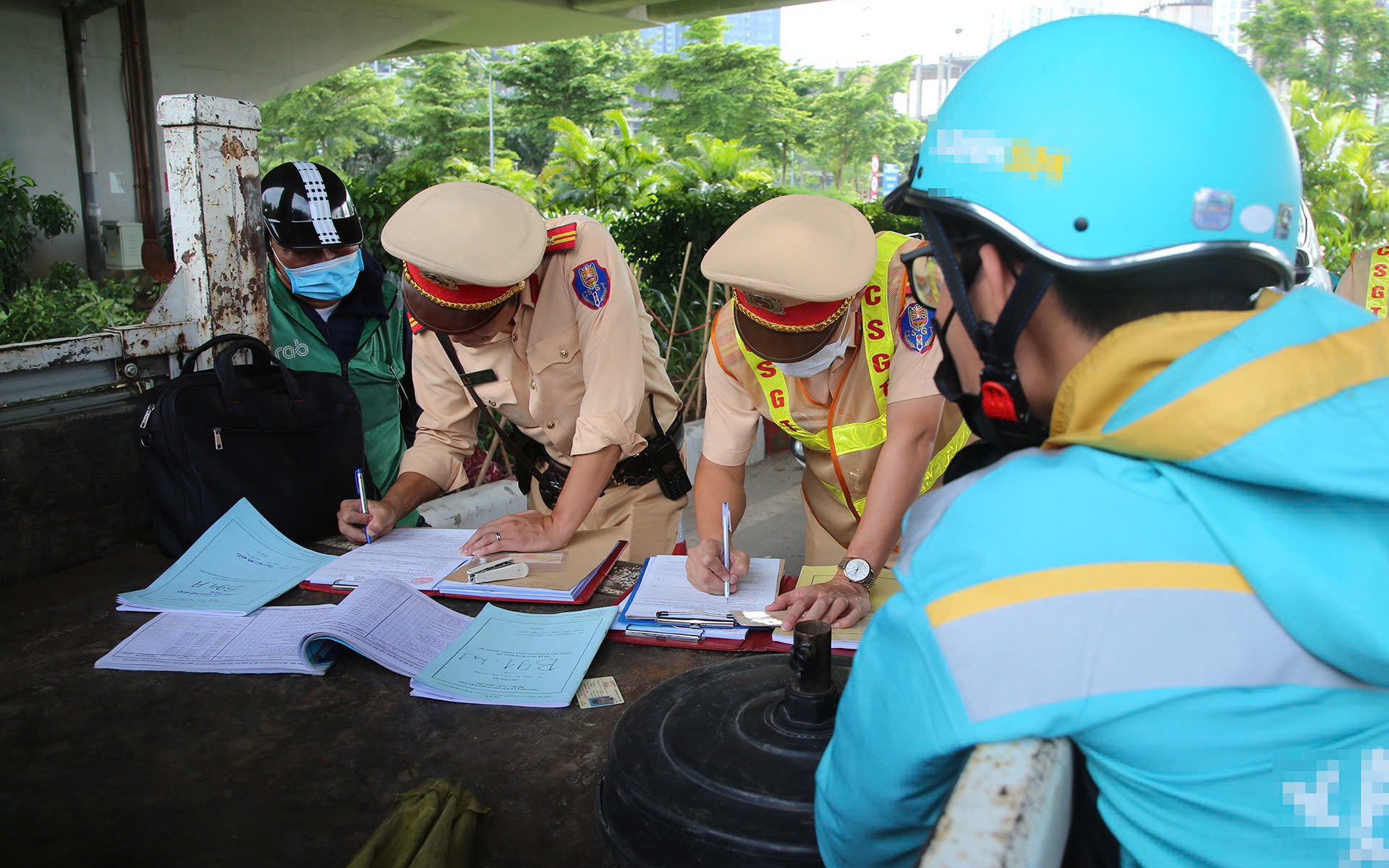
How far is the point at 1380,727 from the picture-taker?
2.48 ft

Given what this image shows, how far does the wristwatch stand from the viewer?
6.57 feet

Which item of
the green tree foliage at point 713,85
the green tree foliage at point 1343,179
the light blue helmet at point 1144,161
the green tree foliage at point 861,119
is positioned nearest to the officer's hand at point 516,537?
the light blue helmet at point 1144,161

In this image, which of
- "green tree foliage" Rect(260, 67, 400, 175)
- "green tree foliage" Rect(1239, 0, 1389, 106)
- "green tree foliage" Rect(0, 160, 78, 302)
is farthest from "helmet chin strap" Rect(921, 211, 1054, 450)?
"green tree foliage" Rect(1239, 0, 1389, 106)

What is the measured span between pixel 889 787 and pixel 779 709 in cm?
41

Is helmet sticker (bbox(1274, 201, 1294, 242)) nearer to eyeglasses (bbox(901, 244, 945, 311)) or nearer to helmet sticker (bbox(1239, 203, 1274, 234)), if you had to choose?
helmet sticker (bbox(1239, 203, 1274, 234))

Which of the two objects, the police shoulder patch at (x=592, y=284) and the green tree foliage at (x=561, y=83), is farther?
the green tree foliage at (x=561, y=83)

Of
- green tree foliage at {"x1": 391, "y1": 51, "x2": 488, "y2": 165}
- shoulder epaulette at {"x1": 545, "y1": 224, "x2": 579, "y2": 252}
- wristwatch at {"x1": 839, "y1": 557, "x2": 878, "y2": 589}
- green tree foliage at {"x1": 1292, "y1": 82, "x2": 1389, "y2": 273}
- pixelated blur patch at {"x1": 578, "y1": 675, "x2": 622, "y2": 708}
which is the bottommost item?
pixelated blur patch at {"x1": 578, "y1": 675, "x2": 622, "y2": 708}

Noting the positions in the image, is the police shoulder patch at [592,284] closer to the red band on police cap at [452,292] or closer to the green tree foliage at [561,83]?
the red band on police cap at [452,292]

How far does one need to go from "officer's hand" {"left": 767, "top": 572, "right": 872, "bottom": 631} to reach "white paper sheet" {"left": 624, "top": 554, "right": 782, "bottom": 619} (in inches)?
2.6

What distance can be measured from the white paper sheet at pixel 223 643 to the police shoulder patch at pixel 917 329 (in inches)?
54.4

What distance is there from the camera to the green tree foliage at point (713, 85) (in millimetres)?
33625

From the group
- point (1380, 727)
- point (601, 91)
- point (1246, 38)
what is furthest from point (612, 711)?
point (1246, 38)

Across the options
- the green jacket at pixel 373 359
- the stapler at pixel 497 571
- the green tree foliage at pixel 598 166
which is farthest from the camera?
the green tree foliage at pixel 598 166

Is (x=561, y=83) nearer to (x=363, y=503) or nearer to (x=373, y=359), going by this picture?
(x=373, y=359)
